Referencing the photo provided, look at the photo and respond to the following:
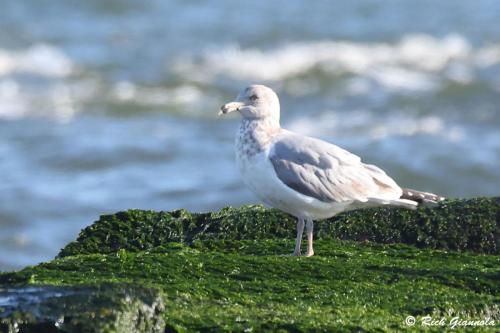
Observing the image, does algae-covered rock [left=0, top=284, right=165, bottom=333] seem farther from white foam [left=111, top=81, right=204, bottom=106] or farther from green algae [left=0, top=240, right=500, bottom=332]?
white foam [left=111, top=81, right=204, bottom=106]

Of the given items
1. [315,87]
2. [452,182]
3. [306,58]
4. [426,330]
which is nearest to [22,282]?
[426,330]

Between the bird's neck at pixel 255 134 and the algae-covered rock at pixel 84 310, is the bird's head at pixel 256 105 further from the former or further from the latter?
the algae-covered rock at pixel 84 310

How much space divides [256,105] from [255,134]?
342mm

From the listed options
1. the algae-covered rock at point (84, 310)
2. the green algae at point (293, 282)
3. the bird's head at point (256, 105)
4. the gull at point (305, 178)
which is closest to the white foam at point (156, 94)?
the bird's head at point (256, 105)

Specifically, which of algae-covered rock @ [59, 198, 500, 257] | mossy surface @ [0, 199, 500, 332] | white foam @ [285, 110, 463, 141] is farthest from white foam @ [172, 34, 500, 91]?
mossy surface @ [0, 199, 500, 332]

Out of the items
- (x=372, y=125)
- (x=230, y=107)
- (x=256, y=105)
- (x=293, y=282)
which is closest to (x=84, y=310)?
(x=293, y=282)

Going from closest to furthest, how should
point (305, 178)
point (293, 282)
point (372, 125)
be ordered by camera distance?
1. point (293, 282)
2. point (305, 178)
3. point (372, 125)

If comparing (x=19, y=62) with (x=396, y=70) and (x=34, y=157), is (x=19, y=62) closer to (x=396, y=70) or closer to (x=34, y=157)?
(x=34, y=157)

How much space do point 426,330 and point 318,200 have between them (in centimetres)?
218

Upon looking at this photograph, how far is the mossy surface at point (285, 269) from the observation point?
592cm

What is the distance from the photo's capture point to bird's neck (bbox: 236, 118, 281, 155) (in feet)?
26.6

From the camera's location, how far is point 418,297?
661 centimetres

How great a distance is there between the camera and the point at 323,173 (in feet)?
26.4

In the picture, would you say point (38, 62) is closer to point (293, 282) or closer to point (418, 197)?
point (418, 197)
